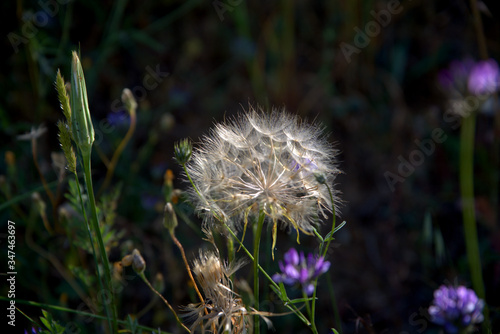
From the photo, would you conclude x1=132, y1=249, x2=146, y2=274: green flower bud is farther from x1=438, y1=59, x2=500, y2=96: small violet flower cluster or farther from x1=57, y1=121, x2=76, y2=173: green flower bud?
x1=438, y1=59, x2=500, y2=96: small violet flower cluster

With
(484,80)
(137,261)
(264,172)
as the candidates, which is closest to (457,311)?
(264,172)

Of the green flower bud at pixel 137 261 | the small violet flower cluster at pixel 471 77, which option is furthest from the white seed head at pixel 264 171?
the small violet flower cluster at pixel 471 77

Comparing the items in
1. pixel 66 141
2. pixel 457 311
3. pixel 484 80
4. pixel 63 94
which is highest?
pixel 63 94

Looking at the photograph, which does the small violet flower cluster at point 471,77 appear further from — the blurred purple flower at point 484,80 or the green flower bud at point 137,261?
the green flower bud at point 137,261

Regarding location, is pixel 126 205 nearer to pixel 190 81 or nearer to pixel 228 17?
pixel 190 81

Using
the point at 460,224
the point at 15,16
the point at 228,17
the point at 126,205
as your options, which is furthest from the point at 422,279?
the point at 15,16

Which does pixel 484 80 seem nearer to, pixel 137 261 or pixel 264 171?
pixel 264 171
